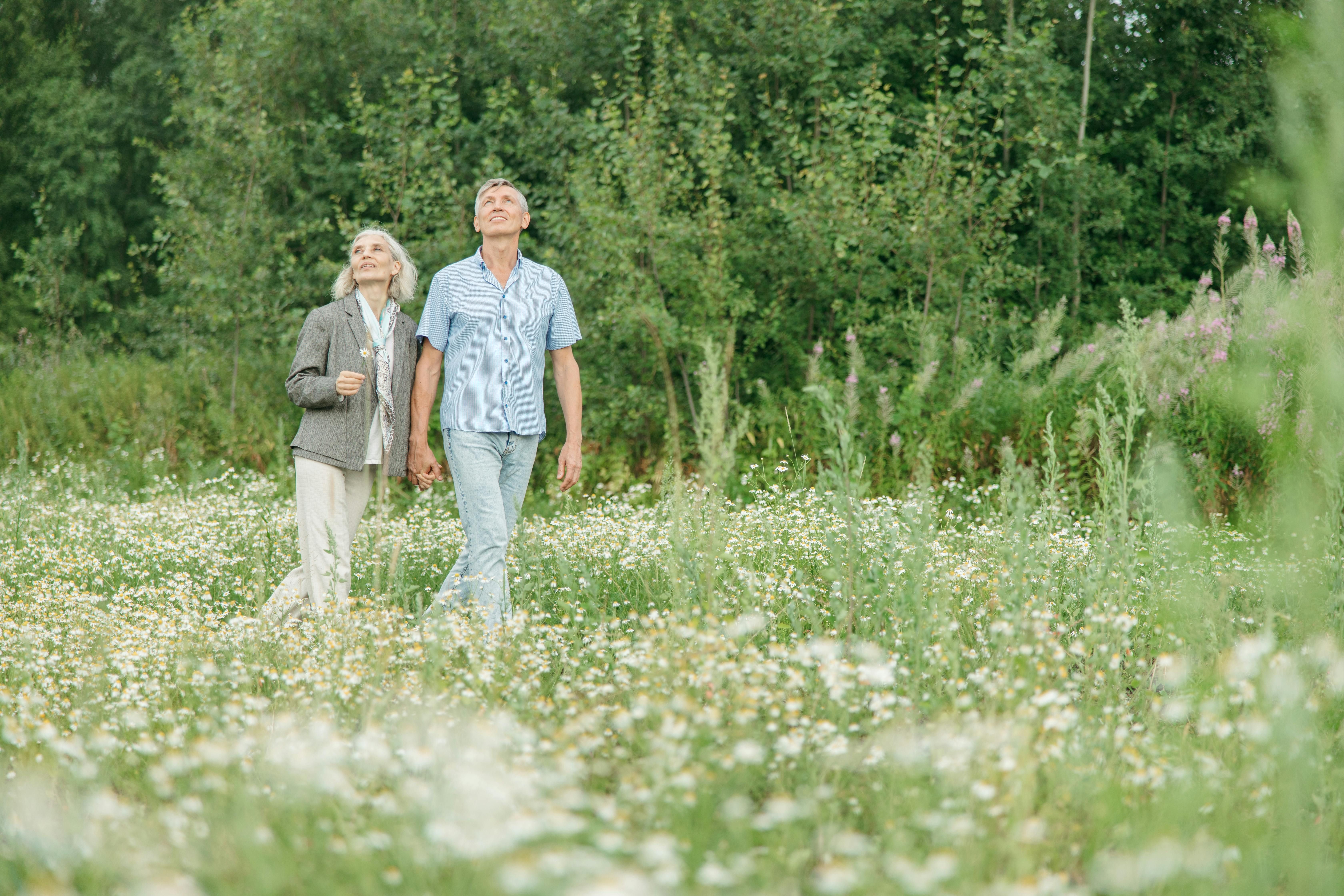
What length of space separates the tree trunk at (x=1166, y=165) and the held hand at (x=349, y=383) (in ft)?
31.4

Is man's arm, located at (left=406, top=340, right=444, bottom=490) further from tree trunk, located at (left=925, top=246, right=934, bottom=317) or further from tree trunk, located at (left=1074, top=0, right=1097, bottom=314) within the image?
tree trunk, located at (left=1074, top=0, right=1097, bottom=314)

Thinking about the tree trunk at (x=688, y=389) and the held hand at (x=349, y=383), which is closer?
the held hand at (x=349, y=383)

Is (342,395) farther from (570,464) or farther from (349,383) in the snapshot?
(570,464)

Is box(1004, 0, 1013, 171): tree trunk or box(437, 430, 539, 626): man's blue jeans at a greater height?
box(1004, 0, 1013, 171): tree trunk

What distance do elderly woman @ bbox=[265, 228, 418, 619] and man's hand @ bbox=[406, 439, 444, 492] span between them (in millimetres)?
53

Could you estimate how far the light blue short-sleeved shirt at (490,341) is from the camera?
4750 mm

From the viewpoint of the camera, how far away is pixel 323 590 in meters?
4.99

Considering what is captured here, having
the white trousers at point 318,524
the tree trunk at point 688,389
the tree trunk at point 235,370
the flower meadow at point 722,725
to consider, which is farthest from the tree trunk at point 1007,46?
the tree trunk at point 235,370

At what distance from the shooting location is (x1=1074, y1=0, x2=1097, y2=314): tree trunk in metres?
10.4

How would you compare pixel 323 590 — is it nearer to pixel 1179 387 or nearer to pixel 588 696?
pixel 588 696

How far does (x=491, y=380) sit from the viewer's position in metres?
4.76

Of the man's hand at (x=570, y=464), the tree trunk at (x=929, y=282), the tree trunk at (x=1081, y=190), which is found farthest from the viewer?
the tree trunk at (x=1081, y=190)

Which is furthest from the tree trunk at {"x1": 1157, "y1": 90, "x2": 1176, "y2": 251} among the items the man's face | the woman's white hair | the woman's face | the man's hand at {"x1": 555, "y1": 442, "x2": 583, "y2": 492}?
the woman's face

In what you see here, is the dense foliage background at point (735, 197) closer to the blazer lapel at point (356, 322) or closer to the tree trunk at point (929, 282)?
the tree trunk at point (929, 282)
